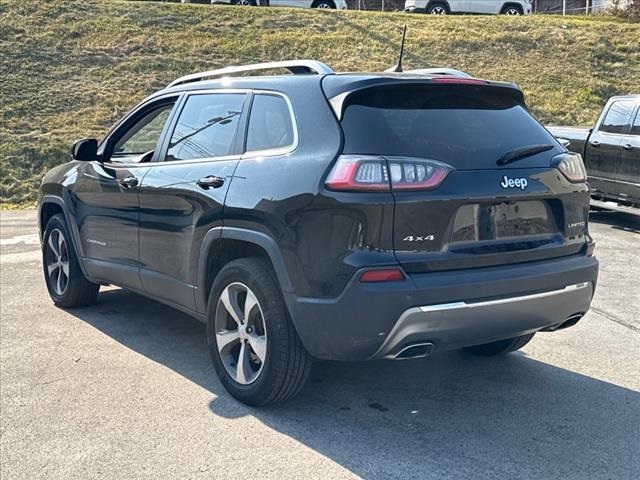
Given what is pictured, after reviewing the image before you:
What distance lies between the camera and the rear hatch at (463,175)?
346 cm

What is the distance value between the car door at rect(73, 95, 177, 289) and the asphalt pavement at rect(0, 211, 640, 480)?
0.53 m

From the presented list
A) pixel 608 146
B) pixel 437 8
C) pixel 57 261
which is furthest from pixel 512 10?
pixel 57 261

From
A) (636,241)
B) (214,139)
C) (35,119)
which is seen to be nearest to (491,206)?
(214,139)

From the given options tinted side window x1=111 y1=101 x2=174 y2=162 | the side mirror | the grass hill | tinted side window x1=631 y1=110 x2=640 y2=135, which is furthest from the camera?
the grass hill

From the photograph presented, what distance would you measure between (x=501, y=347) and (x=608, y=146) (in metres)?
6.44

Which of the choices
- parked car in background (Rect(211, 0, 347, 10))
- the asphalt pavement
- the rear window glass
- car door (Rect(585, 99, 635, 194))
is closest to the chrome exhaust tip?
the asphalt pavement

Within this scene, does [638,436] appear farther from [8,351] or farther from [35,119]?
[35,119]

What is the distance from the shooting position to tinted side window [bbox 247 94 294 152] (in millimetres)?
3947

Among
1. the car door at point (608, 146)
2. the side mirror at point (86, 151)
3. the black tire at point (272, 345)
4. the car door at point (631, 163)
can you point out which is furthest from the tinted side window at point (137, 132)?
the car door at point (608, 146)

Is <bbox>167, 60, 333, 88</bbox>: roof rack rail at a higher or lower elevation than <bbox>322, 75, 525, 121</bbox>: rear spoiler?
higher

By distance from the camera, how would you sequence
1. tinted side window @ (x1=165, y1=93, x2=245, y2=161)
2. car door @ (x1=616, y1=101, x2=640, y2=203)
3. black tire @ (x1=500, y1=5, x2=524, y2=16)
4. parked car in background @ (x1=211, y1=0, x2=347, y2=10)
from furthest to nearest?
black tire @ (x1=500, y1=5, x2=524, y2=16) < parked car in background @ (x1=211, y1=0, x2=347, y2=10) < car door @ (x1=616, y1=101, x2=640, y2=203) < tinted side window @ (x1=165, y1=93, x2=245, y2=161)

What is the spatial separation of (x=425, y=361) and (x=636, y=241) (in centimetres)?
547

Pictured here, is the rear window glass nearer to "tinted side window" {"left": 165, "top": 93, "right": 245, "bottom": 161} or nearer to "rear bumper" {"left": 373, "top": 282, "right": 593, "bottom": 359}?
"rear bumper" {"left": 373, "top": 282, "right": 593, "bottom": 359}

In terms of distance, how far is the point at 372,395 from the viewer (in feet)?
14.1
